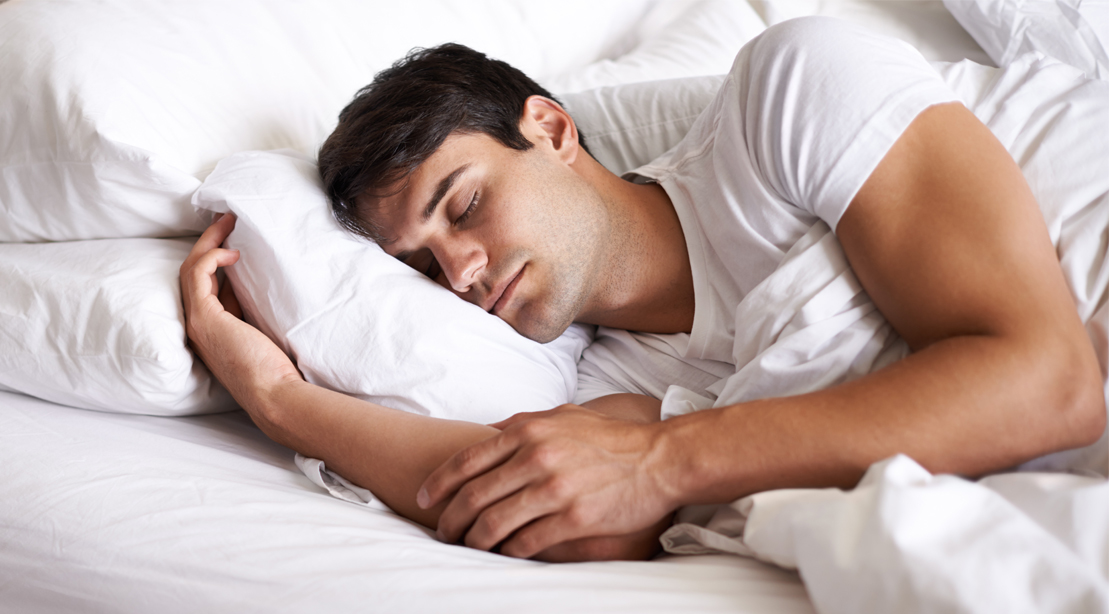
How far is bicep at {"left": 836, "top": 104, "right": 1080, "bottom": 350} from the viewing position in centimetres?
74

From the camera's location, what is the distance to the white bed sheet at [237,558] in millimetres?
650

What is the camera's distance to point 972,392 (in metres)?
0.70

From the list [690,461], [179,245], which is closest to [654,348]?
[690,461]

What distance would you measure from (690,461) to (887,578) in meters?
0.23

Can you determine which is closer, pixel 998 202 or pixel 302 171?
pixel 998 202

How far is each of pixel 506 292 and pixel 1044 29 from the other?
4.07 ft

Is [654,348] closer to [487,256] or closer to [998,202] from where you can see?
[487,256]

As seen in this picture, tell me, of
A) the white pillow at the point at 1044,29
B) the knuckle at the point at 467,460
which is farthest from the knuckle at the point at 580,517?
the white pillow at the point at 1044,29

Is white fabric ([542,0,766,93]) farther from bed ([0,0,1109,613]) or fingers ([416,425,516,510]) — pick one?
fingers ([416,425,516,510])

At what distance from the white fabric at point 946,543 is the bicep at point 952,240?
0.18m

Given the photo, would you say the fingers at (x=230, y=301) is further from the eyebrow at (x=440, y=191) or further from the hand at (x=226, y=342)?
the eyebrow at (x=440, y=191)

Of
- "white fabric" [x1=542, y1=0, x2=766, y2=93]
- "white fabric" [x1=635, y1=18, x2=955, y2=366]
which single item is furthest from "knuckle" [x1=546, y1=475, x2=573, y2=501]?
"white fabric" [x1=542, y1=0, x2=766, y2=93]

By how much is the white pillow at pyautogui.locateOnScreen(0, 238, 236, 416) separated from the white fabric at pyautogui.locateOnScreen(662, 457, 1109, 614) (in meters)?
0.79

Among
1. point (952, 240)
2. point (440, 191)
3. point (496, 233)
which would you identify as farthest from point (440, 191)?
point (952, 240)
